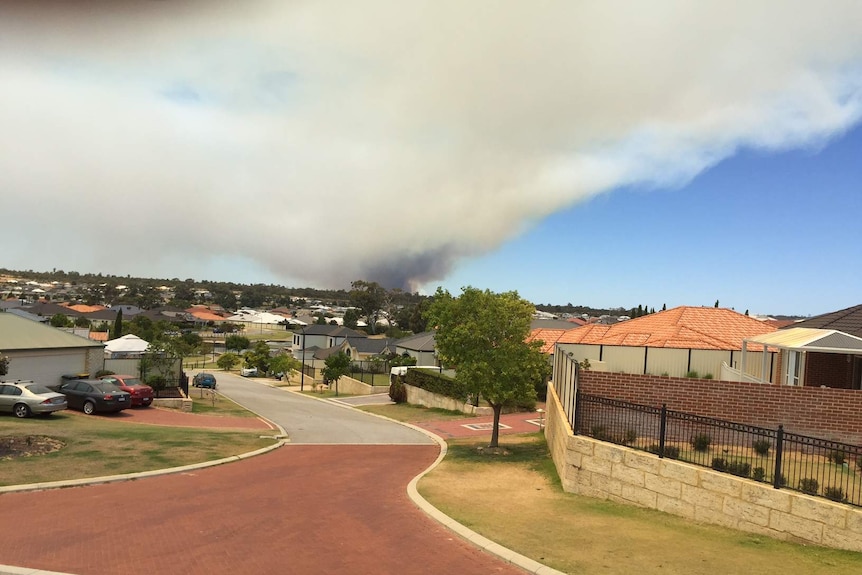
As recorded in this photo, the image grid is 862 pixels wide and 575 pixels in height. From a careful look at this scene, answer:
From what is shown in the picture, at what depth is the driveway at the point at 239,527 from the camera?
827 centimetres

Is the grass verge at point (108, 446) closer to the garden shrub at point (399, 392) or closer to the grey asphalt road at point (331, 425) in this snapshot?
the grey asphalt road at point (331, 425)

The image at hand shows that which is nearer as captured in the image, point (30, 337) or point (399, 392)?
point (30, 337)

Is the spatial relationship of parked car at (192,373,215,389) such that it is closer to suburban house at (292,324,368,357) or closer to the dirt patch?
the dirt patch

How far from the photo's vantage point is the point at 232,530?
9.72 m

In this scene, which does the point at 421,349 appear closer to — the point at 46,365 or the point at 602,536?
the point at 46,365

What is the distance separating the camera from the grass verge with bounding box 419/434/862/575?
8422 mm

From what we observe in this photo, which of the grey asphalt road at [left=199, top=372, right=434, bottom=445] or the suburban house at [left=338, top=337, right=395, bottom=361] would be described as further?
the suburban house at [left=338, top=337, right=395, bottom=361]

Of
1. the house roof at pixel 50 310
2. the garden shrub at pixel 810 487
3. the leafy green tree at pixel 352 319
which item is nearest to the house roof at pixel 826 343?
the garden shrub at pixel 810 487

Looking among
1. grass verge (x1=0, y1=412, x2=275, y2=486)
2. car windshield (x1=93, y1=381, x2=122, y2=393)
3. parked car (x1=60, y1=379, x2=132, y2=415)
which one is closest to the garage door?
parked car (x1=60, y1=379, x2=132, y2=415)

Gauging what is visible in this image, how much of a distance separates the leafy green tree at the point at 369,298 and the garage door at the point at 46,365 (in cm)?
11138

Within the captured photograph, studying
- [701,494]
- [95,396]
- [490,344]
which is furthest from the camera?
[95,396]

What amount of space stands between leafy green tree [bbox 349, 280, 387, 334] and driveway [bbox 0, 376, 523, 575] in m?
126

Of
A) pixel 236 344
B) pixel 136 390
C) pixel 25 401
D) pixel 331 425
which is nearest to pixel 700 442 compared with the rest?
pixel 331 425

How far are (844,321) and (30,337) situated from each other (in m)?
33.3
